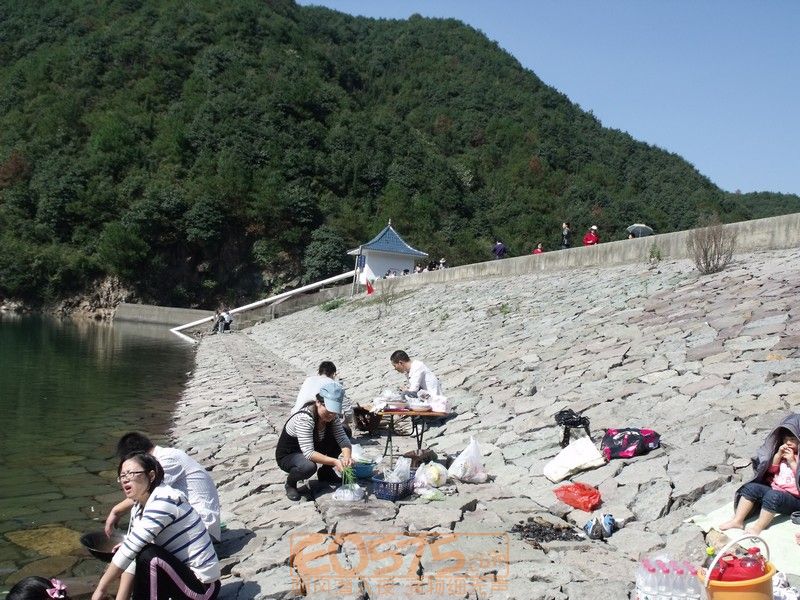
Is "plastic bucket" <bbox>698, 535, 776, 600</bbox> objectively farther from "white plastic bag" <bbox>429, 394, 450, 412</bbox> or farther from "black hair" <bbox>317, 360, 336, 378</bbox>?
"white plastic bag" <bbox>429, 394, 450, 412</bbox>

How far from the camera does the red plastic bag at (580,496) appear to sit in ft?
16.4

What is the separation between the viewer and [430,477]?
18.6ft

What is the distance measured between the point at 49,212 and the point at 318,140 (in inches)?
954

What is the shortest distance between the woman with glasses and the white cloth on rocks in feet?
1.60

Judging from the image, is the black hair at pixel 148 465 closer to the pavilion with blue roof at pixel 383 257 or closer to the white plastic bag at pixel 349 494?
the white plastic bag at pixel 349 494

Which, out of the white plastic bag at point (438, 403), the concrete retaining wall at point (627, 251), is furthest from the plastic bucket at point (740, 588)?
the concrete retaining wall at point (627, 251)

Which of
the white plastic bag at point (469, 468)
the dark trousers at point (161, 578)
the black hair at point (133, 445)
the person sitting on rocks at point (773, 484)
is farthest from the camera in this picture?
the white plastic bag at point (469, 468)

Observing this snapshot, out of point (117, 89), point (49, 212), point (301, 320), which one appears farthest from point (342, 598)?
point (117, 89)

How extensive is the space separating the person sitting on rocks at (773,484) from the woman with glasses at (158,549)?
124 inches

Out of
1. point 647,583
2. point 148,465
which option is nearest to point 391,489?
point 148,465

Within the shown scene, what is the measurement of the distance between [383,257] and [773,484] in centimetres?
3381

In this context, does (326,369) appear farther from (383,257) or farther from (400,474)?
(383,257)

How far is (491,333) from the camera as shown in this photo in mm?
12875

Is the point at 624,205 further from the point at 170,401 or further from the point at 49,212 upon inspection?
the point at 170,401
